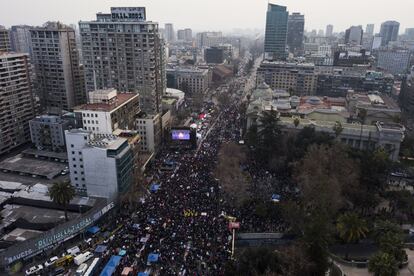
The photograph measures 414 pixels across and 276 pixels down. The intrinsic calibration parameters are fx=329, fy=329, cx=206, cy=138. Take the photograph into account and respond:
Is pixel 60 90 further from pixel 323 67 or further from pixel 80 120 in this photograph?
pixel 323 67

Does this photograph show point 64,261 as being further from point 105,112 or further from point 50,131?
point 50,131

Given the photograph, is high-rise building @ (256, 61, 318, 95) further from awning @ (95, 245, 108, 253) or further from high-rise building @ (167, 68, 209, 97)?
awning @ (95, 245, 108, 253)

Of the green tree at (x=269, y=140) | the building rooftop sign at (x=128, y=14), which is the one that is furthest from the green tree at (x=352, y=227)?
the building rooftop sign at (x=128, y=14)

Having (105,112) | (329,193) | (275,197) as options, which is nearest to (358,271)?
(329,193)

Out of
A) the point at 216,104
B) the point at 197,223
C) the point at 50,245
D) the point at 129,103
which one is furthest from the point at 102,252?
the point at 216,104

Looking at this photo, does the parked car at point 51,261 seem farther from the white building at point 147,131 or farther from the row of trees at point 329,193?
the white building at point 147,131

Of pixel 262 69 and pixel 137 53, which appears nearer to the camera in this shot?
pixel 137 53

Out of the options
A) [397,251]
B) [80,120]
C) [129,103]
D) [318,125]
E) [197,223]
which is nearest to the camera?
[397,251]
